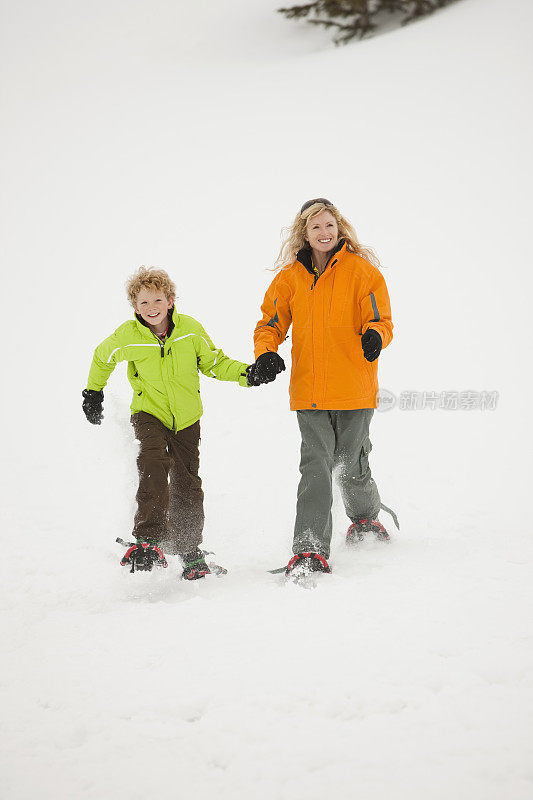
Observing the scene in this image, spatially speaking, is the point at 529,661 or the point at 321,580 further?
the point at 321,580

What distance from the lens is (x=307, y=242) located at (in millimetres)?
3791

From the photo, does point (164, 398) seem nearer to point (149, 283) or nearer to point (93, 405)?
point (93, 405)

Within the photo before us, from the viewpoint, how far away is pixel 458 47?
20.8m

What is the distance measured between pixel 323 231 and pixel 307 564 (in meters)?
1.88

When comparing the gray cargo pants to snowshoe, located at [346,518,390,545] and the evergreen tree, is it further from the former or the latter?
the evergreen tree

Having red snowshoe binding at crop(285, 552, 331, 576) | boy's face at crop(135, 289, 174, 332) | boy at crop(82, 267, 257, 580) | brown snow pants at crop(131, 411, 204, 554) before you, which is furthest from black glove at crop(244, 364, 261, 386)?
red snowshoe binding at crop(285, 552, 331, 576)

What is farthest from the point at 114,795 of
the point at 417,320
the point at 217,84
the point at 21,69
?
the point at 21,69

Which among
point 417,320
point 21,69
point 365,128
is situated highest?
point 21,69

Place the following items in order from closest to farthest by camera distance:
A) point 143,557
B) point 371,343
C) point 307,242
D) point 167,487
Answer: point 371,343, point 143,557, point 167,487, point 307,242

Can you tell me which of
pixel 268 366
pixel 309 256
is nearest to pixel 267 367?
pixel 268 366

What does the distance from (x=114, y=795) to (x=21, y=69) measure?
33.6m

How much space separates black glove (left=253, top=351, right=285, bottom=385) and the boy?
0.11 metres

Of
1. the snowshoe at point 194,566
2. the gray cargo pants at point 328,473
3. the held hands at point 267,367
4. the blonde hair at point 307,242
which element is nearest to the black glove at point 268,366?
the held hands at point 267,367

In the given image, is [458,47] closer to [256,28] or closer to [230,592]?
[256,28]
